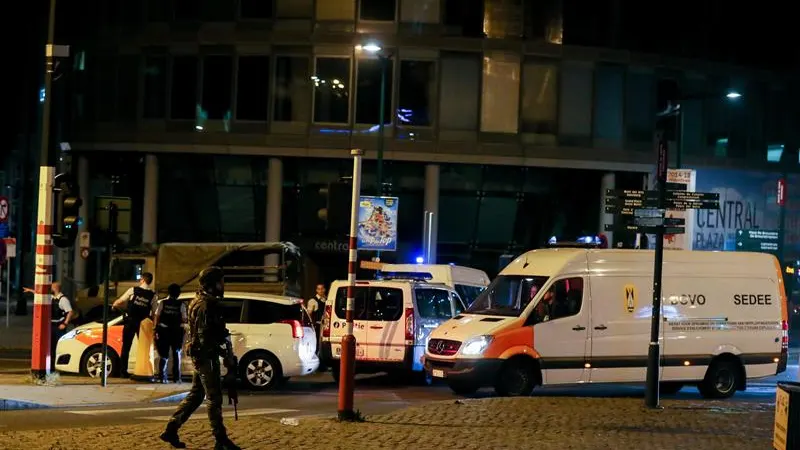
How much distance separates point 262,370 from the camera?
1806 centimetres

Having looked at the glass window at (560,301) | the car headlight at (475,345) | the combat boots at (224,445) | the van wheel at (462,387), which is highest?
the glass window at (560,301)

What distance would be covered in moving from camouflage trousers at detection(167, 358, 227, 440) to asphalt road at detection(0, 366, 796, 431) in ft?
9.56

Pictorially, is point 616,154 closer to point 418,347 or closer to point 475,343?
point 418,347

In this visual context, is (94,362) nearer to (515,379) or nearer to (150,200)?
(515,379)

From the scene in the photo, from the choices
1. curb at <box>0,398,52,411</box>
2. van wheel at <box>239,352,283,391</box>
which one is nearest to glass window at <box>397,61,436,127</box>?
van wheel at <box>239,352,283,391</box>

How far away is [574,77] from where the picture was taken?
40.0m

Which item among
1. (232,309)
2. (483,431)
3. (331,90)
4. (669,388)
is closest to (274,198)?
(331,90)

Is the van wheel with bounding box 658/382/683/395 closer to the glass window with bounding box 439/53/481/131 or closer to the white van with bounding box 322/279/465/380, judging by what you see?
the white van with bounding box 322/279/465/380

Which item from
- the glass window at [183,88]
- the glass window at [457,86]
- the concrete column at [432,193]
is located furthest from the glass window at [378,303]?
the glass window at [183,88]

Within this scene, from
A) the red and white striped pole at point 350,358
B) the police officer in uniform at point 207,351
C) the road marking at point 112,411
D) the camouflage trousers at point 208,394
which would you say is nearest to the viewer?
the camouflage trousers at point 208,394

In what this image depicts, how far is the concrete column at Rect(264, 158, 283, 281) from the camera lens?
39.7 metres

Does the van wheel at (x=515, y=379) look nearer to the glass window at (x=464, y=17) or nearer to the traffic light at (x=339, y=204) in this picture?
the traffic light at (x=339, y=204)

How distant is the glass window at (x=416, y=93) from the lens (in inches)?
1544

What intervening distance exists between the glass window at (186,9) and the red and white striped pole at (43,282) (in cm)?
2449
